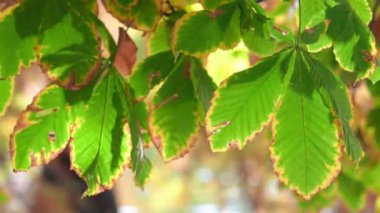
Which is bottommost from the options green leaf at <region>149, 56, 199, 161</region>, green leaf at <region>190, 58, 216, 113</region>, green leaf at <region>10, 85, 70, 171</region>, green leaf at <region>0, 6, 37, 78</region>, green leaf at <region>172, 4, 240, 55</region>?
green leaf at <region>149, 56, 199, 161</region>

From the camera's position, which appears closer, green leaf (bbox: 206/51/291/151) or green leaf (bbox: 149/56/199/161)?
green leaf (bbox: 206/51/291/151)

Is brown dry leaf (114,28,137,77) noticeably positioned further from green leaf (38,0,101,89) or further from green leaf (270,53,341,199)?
green leaf (270,53,341,199)

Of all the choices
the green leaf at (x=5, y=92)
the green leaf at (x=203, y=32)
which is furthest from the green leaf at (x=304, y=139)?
the green leaf at (x=5, y=92)

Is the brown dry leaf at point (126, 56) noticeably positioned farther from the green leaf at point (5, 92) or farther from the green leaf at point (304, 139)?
the green leaf at point (304, 139)

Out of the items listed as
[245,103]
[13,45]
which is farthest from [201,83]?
[13,45]

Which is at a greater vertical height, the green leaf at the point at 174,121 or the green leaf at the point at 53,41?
the green leaf at the point at 53,41

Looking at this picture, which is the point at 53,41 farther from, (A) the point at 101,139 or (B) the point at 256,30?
(B) the point at 256,30

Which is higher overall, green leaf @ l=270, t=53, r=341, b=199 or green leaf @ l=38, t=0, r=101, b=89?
green leaf @ l=38, t=0, r=101, b=89

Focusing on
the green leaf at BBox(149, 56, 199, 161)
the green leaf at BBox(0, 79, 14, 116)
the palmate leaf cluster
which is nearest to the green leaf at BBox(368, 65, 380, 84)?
the palmate leaf cluster
